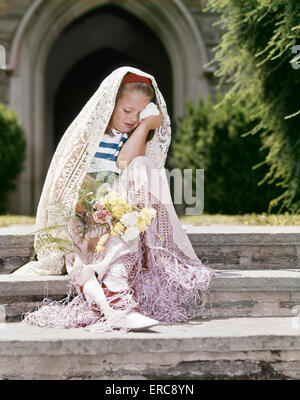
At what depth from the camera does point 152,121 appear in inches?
125

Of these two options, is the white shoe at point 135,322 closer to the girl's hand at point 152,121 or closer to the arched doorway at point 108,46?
the girl's hand at point 152,121

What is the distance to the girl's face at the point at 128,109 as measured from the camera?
312 centimetres

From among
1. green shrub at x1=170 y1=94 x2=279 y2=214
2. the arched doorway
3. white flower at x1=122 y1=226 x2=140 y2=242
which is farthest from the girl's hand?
the arched doorway

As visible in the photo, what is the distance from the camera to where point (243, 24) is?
505 cm

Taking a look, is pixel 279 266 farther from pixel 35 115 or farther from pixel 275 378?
pixel 35 115

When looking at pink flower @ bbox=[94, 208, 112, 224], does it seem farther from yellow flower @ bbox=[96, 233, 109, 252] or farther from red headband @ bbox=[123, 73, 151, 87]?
red headband @ bbox=[123, 73, 151, 87]

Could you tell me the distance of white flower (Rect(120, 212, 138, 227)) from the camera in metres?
2.64

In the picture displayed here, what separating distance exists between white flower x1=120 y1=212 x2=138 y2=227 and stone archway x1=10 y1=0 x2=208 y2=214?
5.91 metres

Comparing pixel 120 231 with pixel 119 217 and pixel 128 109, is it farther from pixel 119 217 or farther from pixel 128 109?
pixel 128 109

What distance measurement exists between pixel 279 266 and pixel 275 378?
41.2 inches

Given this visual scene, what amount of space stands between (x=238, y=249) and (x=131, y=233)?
974mm

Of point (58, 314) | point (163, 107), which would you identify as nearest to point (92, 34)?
point (163, 107)
